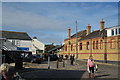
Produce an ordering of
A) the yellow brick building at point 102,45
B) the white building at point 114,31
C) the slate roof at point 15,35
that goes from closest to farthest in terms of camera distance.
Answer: the white building at point 114,31 → the yellow brick building at point 102,45 → the slate roof at point 15,35

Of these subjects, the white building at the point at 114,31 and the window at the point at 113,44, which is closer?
the white building at the point at 114,31

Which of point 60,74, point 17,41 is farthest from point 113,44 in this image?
point 17,41

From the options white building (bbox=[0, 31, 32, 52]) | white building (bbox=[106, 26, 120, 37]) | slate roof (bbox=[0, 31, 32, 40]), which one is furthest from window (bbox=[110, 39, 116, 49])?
slate roof (bbox=[0, 31, 32, 40])

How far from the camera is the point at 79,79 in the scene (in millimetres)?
13430

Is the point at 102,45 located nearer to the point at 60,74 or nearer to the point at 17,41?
the point at 60,74

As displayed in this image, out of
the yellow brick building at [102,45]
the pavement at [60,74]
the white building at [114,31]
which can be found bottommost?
the pavement at [60,74]

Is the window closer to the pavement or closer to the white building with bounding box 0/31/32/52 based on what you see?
the pavement

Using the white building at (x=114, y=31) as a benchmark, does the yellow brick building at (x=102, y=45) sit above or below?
below

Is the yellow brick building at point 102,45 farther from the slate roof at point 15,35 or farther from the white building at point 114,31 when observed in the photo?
the slate roof at point 15,35

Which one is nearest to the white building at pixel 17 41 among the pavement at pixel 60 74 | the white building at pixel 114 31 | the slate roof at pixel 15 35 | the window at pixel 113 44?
the slate roof at pixel 15 35

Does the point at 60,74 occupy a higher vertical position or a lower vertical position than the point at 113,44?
lower

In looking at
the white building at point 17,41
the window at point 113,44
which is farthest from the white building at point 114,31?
the white building at point 17,41

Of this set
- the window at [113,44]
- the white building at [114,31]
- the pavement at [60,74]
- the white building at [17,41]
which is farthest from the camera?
the white building at [17,41]

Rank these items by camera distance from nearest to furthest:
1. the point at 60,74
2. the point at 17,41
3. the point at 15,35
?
the point at 60,74, the point at 17,41, the point at 15,35
